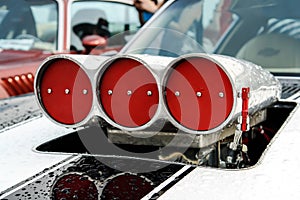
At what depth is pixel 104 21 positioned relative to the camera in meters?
5.15

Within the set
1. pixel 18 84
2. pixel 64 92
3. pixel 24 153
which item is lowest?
pixel 18 84

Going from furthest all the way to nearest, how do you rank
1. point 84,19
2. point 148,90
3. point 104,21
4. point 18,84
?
point 104,21, point 84,19, point 18,84, point 148,90

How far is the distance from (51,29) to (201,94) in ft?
11.2

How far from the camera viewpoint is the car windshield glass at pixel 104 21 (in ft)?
16.0

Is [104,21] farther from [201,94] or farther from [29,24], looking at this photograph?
[201,94]

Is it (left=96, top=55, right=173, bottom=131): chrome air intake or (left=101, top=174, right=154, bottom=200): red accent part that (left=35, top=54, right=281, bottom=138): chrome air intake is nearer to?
(left=96, top=55, right=173, bottom=131): chrome air intake

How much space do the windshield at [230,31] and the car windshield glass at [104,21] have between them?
1.93 m

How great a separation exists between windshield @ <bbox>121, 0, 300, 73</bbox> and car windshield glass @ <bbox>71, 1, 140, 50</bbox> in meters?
1.93

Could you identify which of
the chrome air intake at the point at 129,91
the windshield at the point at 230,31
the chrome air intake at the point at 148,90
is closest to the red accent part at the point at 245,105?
the chrome air intake at the point at 148,90

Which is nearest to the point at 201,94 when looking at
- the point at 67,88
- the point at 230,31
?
the point at 67,88

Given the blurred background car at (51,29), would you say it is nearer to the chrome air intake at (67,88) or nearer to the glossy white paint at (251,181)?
the chrome air intake at (67,88)

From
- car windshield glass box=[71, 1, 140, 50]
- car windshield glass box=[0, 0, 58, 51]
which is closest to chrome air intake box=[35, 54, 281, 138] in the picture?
car windshield glass box=[0, 0, 58, 51]

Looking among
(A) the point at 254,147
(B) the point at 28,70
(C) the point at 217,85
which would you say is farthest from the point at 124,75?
(B) the point at 28,70

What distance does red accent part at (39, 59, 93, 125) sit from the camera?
1600 mm
